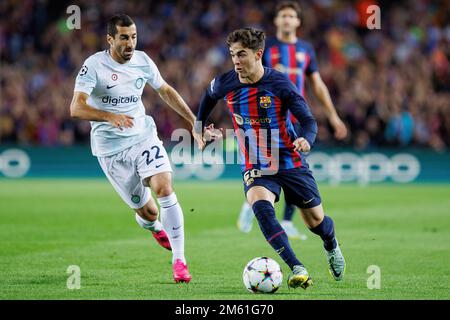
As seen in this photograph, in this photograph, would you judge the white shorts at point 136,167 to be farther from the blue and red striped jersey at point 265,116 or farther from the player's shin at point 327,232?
the player's shin at point 327,232

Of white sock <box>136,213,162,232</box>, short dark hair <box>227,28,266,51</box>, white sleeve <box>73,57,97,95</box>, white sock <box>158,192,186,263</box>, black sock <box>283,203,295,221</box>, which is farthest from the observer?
black sock <box>283,203,295,221</box>

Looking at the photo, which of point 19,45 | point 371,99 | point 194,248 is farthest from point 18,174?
point 194,248

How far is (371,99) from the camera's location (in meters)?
21.5

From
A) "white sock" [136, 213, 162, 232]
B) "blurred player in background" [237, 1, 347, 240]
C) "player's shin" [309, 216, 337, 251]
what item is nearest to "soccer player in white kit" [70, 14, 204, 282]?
"white sock" [136, 213, 162, 232]

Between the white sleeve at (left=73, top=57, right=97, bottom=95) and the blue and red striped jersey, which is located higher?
the white sleeve at (left=73, top=57, right=97, bottom=95)

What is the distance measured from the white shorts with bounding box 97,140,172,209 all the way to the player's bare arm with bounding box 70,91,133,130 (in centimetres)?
65

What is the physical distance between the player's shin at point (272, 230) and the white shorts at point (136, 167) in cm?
128

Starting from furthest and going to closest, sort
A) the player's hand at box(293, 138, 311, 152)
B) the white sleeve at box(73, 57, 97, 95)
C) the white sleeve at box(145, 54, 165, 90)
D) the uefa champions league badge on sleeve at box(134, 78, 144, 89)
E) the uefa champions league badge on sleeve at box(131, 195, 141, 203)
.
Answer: the uefa champions league badge on sleeve at box(131, 195, 141, 203), the white sleeve at box(145, 54, 165, 90), the uefa champions league badge on sleeve at box(134, 78, 144, 89), the white sleeve at box(73, 57, 97, 95), the player's hand at box(293, 138, 311, 152)

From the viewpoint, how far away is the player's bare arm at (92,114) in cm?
783

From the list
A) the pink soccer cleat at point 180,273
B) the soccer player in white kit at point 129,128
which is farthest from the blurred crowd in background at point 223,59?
the pink soccer cleat at point 180,273

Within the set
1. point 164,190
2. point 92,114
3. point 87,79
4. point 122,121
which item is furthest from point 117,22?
point 164,190

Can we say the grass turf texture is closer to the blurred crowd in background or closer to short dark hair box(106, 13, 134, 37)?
short dark hair box(106, 13, 134, 37)

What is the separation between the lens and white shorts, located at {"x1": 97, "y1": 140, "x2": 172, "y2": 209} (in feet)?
28.1

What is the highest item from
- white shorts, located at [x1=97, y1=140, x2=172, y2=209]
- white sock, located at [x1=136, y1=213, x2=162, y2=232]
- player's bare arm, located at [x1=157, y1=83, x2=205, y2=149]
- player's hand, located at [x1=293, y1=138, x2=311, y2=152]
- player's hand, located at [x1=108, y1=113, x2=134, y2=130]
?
player's bare arm, located at [x1=157, y1=83, x2=205, y2=149]
